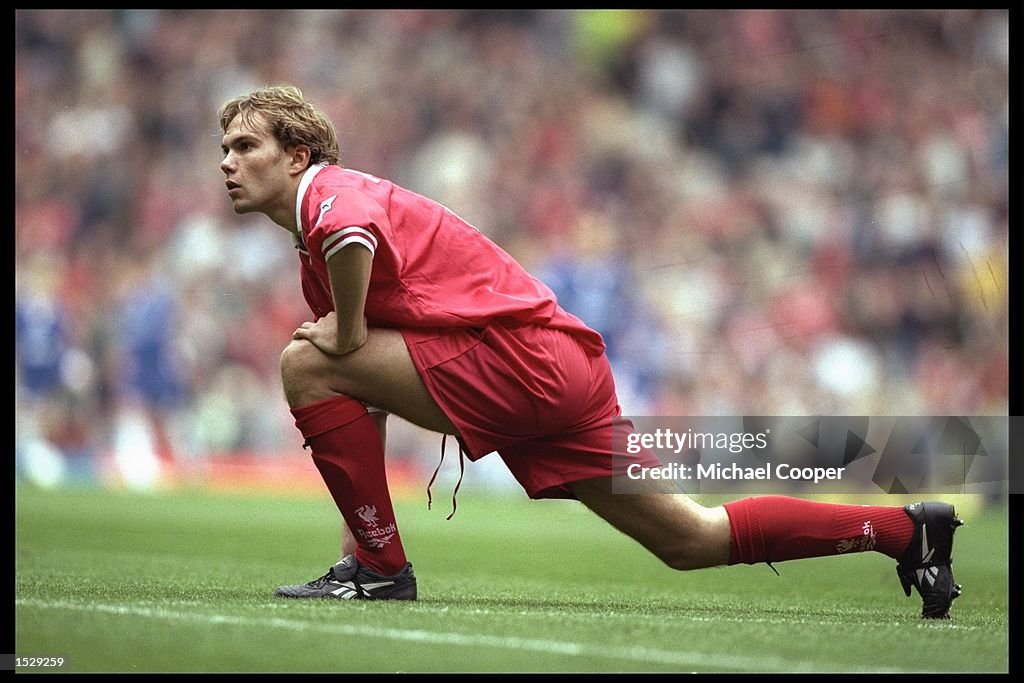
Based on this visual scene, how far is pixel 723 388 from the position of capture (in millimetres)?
11984

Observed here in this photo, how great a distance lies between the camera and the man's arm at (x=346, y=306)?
435 cm

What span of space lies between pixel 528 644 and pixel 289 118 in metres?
1.90

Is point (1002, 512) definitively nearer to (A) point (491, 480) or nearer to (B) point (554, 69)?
(A) point (491, 480)

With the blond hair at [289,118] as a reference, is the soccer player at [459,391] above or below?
below

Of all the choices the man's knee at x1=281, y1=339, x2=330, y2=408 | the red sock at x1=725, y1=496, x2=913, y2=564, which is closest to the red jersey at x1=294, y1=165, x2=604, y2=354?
the man's knee at x1=281, y1=339, x2=330, y2=408

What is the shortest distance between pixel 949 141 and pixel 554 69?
5116 millimetres

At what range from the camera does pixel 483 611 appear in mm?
4668

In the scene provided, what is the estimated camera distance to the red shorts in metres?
4.62

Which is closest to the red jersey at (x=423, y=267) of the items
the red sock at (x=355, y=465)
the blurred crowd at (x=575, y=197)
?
the red sock at (x=355, y=465)

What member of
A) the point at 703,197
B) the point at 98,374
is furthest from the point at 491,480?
the point at 98,374

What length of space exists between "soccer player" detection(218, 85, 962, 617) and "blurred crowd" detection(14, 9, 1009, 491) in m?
6.07
